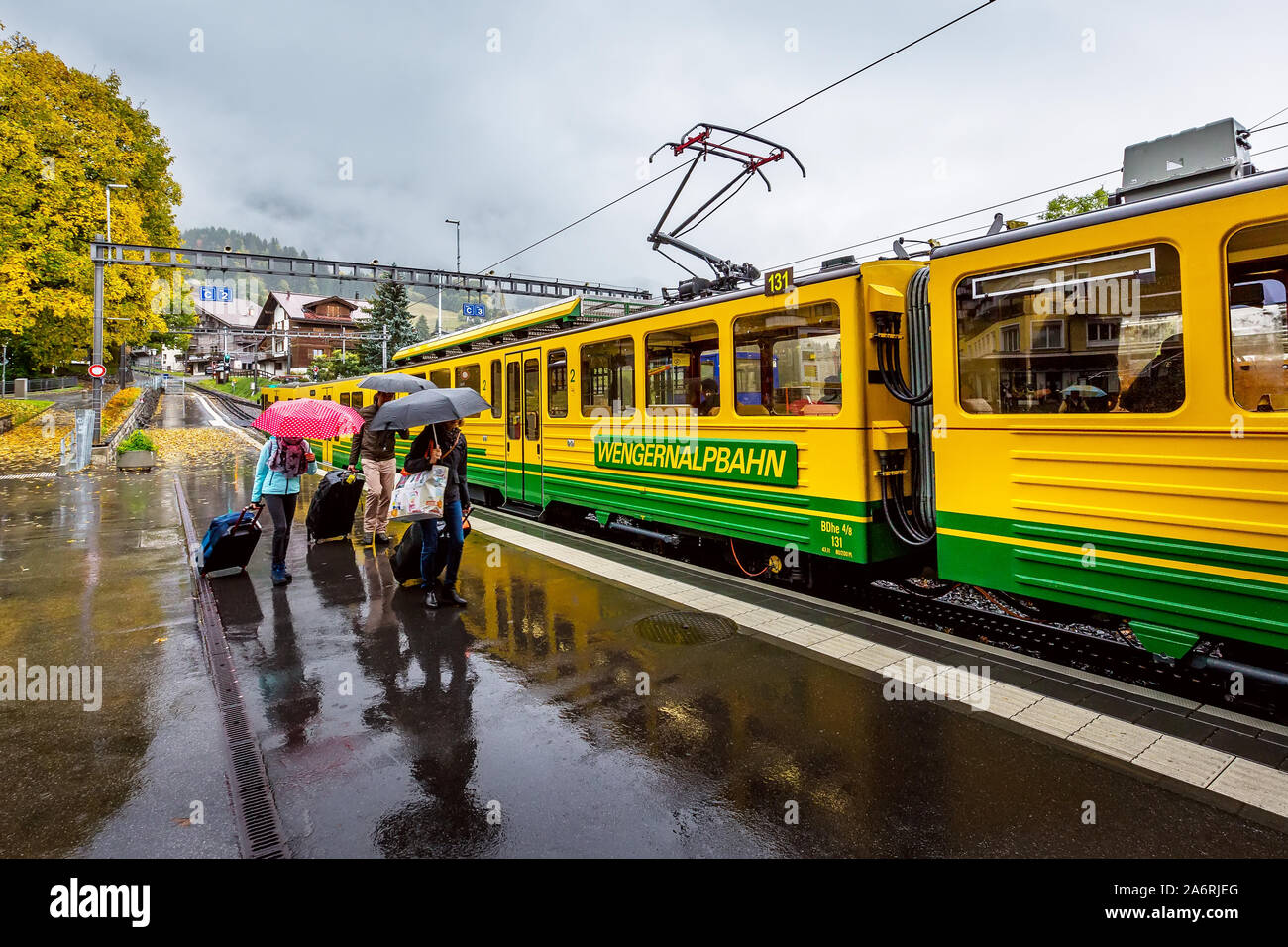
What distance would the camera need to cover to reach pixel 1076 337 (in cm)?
463

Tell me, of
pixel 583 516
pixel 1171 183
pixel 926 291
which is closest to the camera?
pixel 1171 183

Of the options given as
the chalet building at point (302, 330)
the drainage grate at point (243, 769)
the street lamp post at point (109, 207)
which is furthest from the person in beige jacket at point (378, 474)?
the chalet building at point (302, 330)

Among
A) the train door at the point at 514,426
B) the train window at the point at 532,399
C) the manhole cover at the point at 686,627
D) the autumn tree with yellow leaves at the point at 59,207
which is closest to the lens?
the manhole cover at the point at 686,627

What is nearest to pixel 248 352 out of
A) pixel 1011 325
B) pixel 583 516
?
pixel 583 516

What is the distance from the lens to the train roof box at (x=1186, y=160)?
427 cm

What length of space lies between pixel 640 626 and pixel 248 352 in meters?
114

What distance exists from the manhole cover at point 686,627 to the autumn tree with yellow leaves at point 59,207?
26114 mm

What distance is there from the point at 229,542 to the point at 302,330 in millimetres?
85446

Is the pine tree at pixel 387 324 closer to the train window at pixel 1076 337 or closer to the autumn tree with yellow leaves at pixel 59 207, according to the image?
the autumn tree with yellow leaves at pixel 59 207

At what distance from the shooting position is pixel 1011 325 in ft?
16.3

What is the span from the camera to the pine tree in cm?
4731

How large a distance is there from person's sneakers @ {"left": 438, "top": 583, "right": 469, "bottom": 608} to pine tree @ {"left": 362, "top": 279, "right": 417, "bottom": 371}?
43.5 m

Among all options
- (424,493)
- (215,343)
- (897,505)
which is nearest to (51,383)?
(424,493)
